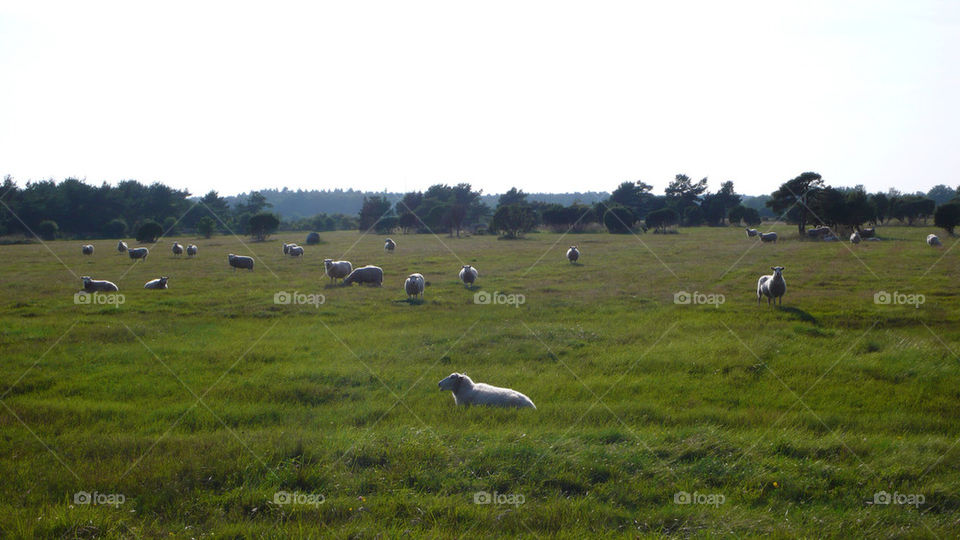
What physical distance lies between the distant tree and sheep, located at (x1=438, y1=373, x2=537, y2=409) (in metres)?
60.5

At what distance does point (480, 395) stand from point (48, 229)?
6199 cm

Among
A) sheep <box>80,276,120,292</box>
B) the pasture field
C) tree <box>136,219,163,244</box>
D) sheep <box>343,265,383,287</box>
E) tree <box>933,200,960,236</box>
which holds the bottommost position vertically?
the pasture field

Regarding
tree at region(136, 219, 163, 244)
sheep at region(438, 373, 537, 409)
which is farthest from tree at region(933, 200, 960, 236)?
tree at region(136, 219, 163, 244)

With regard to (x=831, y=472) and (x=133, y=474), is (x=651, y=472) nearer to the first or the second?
(x=831, y=472)

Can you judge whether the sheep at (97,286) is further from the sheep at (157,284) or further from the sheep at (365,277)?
the sheep at (365,277)

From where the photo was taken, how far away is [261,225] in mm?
63531

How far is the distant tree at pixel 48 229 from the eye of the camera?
54219mm

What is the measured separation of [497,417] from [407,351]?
190 inches

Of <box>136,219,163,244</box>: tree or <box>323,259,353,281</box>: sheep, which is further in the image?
<box>136,219,163,244</box>: tree

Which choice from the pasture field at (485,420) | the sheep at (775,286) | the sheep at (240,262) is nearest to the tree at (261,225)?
the sheep at (240,262)

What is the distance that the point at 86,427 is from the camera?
859cm

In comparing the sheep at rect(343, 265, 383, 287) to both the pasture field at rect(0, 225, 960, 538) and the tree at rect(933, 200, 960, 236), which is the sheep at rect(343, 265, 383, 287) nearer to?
the pasture field at rect(0, 225, 960, 538)

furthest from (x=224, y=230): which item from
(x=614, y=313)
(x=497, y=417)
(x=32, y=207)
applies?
(x=497, y=417)

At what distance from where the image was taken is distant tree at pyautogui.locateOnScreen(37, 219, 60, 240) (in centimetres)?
5422
